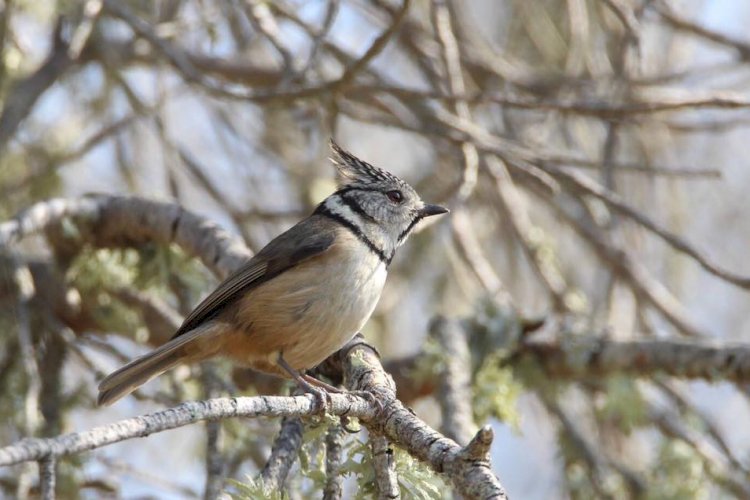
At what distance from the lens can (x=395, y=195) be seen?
4.22m

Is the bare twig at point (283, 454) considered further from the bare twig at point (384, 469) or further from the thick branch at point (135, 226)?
the thick branch at point (135, 226)

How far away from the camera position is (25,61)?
5.38m

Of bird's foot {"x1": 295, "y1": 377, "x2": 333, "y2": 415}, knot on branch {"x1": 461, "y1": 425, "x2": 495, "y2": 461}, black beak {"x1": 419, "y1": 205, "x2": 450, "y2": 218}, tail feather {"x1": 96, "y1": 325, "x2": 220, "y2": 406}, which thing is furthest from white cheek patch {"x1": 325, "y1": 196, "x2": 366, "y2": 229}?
knot on branch {"x1": 461, "y1": 425, "x2": 495, "y2": 461}

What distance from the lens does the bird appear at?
3451 millimetres

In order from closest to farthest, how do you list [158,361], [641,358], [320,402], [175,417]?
[175,417], [320,402], [158,361], [641,358]

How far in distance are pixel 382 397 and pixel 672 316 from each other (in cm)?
271

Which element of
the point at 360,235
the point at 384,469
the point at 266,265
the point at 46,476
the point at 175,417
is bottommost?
the point at 46,476

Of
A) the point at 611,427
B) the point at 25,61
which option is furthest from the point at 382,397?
the point at 25,61

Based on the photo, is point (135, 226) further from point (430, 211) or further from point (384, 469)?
point (384, 469)

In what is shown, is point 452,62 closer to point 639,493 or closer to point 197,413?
point 639,493

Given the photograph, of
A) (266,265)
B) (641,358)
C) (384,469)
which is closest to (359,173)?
(266,265)

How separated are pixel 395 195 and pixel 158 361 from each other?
4.22 ft

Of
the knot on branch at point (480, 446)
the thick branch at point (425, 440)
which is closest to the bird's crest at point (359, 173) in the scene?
the thick branch at point (425, 440)

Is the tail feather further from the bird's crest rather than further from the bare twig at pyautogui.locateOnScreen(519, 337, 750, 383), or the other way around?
the bare twig at pyautogui.locateOnScreen(519, 337, 750, 383)
